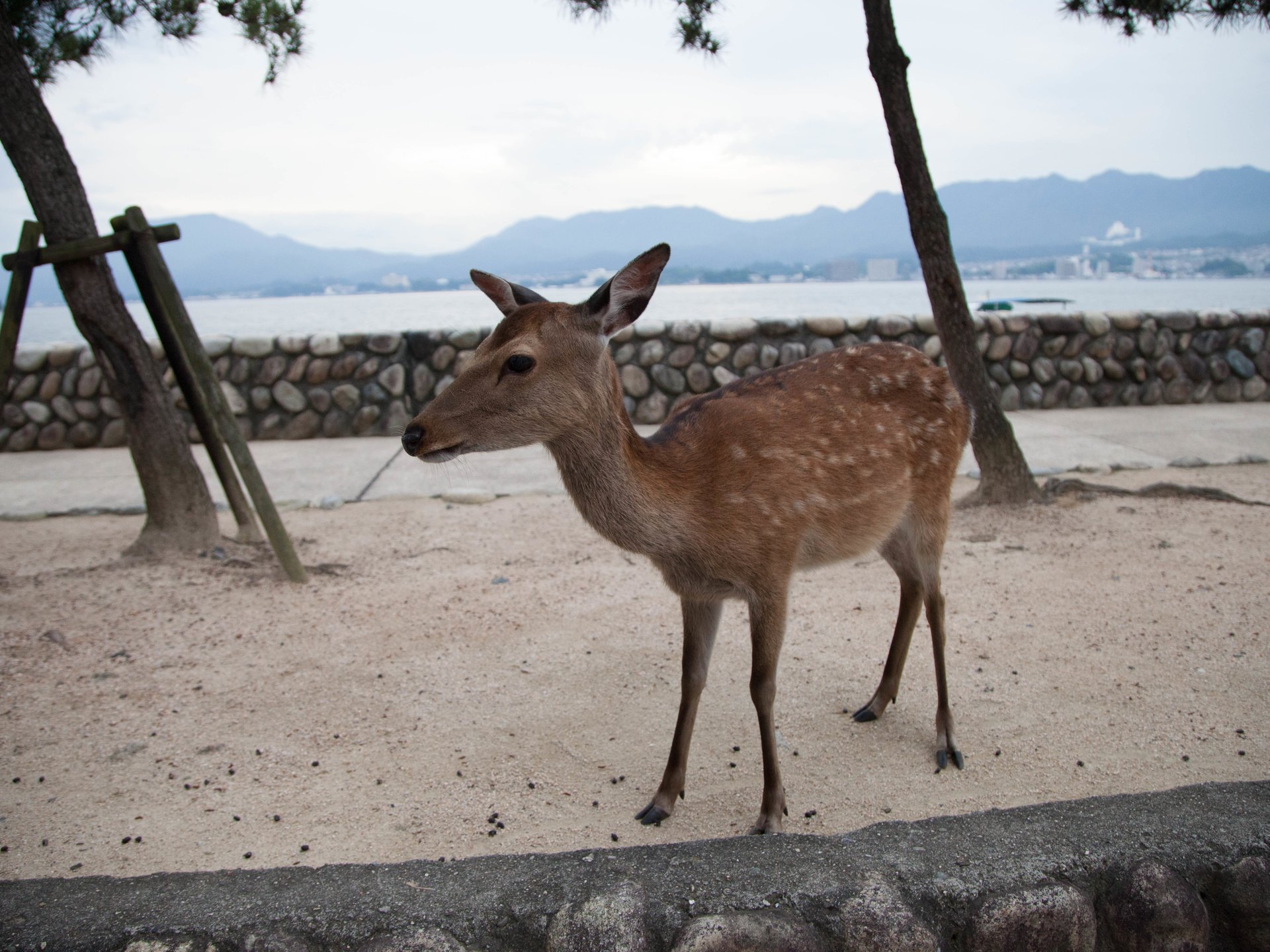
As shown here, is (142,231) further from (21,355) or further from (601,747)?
(21,355)

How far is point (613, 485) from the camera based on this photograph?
248 centimetres

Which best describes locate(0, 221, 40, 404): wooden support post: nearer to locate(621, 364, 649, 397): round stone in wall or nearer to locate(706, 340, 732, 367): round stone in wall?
locate(621, 364, 649, 397): round stone in wall

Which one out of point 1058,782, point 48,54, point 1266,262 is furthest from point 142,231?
point 1266,262

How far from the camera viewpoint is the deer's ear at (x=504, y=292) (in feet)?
8.88

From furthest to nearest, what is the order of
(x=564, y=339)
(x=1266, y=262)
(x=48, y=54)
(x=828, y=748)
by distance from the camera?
(x=1266, y=262), (x=48, y=54), (x=828, y=748), (x=564, y=339)

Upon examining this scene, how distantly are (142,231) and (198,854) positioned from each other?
3.26 m

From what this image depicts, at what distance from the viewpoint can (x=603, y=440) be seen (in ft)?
8.17

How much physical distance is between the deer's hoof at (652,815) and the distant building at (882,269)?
13.6m

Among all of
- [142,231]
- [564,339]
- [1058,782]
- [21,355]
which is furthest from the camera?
[21,355]

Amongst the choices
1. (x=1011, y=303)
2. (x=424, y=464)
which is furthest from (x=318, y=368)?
(x=1011, y=303)

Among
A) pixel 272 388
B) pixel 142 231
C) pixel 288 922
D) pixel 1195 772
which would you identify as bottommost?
pixel 1195 772

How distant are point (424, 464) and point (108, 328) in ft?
9.47

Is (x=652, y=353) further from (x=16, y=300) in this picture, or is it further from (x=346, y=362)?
(x=16, y=300)

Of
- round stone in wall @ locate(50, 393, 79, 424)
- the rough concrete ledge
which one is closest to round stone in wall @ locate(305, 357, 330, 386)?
round stone in wall @ locate(50, 393, 79, 424)
